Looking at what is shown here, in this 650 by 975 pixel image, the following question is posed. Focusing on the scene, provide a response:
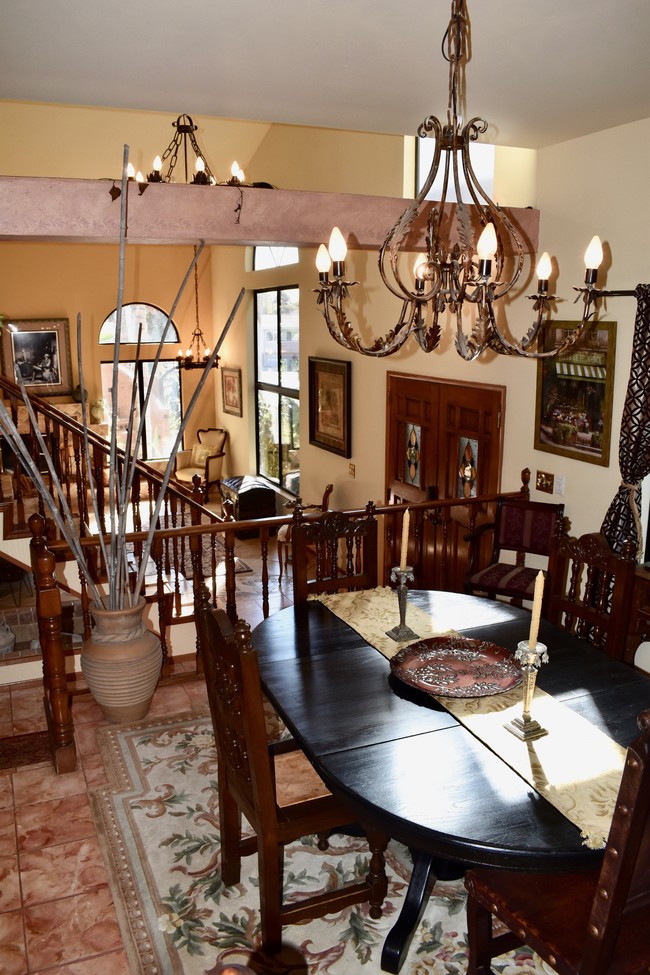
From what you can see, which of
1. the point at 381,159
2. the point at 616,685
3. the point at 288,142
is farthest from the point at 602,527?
the point at 288,142

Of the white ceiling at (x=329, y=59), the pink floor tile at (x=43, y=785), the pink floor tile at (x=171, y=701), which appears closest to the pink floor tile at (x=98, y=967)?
the pink floor tile at (x=43, y=785)

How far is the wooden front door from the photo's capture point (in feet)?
18.1

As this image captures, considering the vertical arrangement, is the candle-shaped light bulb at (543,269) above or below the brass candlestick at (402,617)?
above

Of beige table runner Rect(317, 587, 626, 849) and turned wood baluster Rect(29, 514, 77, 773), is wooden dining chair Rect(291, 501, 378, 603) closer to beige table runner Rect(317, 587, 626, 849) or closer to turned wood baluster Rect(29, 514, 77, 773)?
beige table runner Rect(317, 587, 626, 849)

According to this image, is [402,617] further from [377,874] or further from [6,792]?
[6,792]

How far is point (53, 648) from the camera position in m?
3.36

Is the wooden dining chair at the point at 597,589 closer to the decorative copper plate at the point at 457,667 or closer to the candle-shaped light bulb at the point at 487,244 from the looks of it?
the decorative copper plate at the point at 457,667

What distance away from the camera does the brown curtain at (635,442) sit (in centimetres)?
389

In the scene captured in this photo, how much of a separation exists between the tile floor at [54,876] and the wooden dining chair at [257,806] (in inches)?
17.7

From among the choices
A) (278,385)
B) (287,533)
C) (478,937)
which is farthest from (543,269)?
(278,385)

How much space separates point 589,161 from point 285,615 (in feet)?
10.4

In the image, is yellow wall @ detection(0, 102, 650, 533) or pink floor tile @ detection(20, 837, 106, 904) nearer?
pink floor tile @ detection(20, 837, 106, 904)

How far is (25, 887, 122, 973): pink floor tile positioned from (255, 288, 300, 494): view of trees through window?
22.9 ft

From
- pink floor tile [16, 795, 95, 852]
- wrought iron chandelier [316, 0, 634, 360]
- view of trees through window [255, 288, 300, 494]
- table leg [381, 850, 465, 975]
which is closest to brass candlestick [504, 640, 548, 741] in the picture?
table leg [381, 850, 465, 975]
